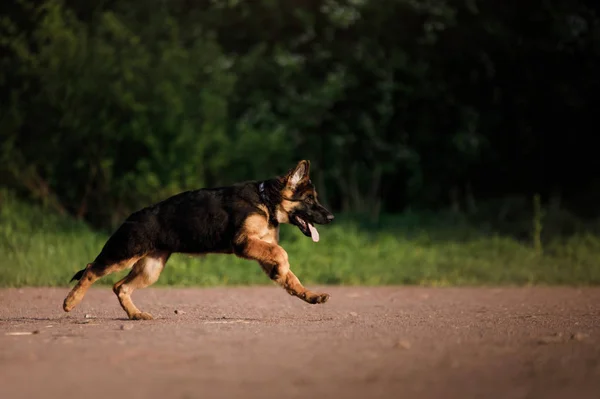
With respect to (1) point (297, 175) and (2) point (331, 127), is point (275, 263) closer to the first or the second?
(1) point (297, 175)

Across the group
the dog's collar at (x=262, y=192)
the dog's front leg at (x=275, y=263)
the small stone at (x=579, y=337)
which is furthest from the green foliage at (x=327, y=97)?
the small stone at (x=579, y=337)

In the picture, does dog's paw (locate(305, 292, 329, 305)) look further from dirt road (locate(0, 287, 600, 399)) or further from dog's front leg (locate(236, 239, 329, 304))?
dirt road (locate(0, 287, 600, 399))

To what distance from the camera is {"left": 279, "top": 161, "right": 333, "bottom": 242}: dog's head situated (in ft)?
35.1

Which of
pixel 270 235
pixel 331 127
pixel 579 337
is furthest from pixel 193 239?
pixel 331 127

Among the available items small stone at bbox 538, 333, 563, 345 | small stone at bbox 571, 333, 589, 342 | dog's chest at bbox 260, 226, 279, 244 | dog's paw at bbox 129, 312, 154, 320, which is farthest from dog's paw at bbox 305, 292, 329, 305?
small stone at bbox 571, 333, 589, 342

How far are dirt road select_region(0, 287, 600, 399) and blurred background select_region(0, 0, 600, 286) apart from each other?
470 cm

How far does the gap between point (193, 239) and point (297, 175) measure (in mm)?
1336

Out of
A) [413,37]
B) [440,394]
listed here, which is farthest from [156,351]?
[413,37]

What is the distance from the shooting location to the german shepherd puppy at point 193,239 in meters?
9.95

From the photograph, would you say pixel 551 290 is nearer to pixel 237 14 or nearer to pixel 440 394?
pixel 440 394

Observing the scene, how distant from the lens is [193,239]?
1009 centimetres

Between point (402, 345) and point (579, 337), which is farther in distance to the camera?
point (579, 337)

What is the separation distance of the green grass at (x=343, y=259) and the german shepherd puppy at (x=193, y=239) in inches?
204

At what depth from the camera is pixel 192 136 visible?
22562mm
